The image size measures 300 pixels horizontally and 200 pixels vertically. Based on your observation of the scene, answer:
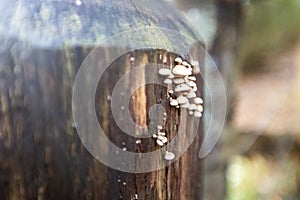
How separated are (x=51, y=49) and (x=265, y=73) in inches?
107

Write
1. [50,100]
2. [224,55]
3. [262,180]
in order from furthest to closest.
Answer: [262,180] < [224,55] < [50,100]

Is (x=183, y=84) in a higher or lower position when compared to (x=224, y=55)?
lower

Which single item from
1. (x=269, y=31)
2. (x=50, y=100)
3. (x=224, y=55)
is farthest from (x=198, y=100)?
(x=269, y=31)

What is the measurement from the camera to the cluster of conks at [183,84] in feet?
1.77

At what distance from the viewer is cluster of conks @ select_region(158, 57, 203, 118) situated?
54 cm

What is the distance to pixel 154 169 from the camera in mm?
550

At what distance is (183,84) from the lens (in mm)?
562

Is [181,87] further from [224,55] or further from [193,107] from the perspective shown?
[224,55]

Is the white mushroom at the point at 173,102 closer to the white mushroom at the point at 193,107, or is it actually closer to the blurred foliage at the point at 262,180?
the white mushroom at the point at 193,107

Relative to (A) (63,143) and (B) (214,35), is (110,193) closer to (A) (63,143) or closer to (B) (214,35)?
(A) (63,143)

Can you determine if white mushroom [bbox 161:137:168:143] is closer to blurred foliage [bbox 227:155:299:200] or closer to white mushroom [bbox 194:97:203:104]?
white mushroom [bbox 194:97:203:104]

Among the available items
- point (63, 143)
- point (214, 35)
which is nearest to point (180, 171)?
point (63, 143)

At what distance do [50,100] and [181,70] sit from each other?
0.54ft

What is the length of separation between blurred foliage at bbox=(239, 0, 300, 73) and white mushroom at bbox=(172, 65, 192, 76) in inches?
80.8
